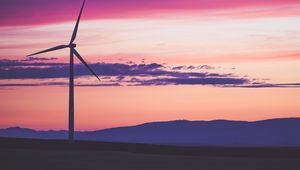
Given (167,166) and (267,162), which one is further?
(267,162)

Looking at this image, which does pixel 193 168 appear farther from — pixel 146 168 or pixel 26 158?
pixel 26 158

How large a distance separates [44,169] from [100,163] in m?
8.58

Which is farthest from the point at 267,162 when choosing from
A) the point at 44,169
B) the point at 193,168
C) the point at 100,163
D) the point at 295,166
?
the point at 44,169

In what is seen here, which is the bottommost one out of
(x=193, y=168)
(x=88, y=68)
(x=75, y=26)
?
(x=193, y=168)

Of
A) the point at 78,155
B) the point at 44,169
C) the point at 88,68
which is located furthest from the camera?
the point at 88,68

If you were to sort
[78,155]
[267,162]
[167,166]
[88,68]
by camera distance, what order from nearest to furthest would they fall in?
[167,166] < [267,162] < [78,155] < [88,68]

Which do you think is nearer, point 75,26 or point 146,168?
point 146,168

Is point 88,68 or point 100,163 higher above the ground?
point 88,68

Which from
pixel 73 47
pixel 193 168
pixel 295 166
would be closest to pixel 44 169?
pixel 193 168

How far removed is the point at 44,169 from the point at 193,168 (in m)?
13.3

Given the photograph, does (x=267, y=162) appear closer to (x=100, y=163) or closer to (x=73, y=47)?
(x=100, y=163)

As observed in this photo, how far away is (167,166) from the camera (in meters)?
69.0

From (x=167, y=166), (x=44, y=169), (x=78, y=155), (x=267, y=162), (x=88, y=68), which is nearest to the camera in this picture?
(x=44, y=169)

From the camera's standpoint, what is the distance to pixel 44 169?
64.8 m
